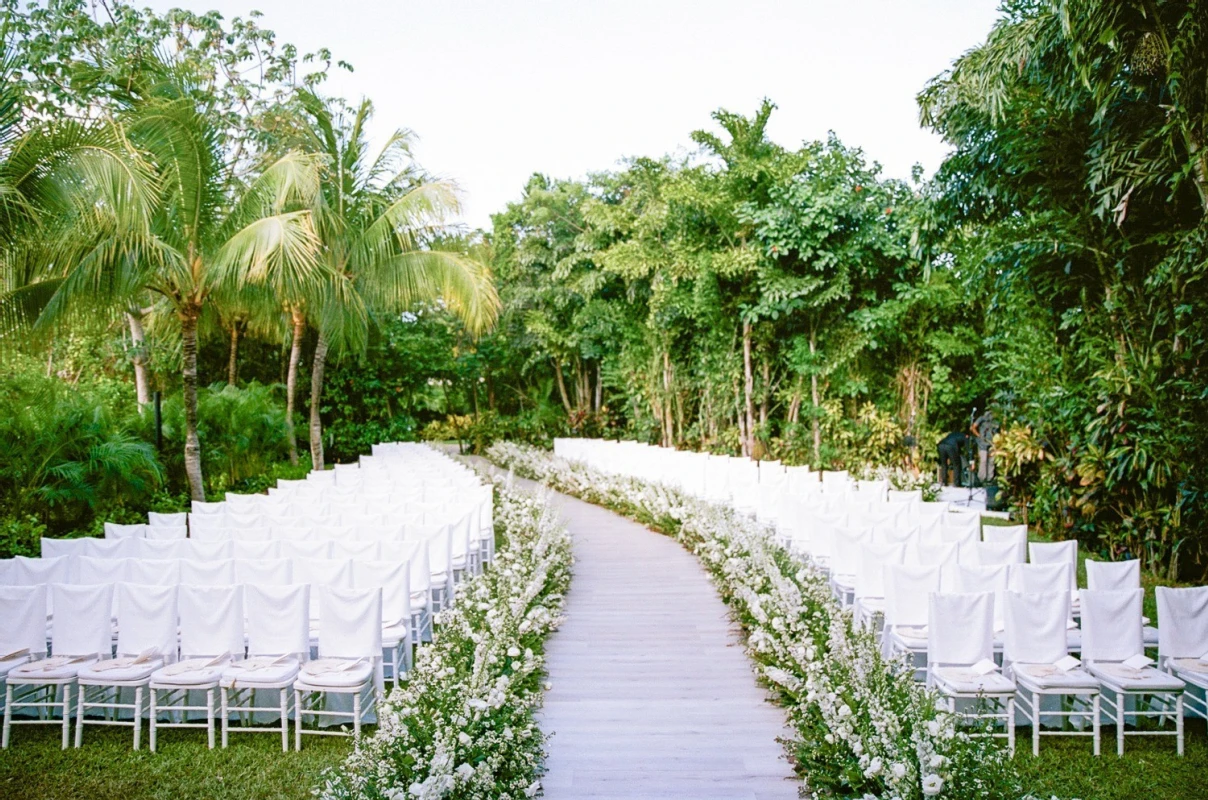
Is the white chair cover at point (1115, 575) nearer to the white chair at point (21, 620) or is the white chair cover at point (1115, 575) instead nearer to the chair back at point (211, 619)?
the chair back at point (211, 619)

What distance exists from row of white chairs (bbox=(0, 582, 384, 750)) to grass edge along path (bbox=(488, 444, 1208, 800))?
2.38m

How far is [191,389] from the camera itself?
31.9ft

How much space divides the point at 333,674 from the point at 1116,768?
4072 mm

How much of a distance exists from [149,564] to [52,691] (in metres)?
0.89

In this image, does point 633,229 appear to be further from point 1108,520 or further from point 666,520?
point 1108,520

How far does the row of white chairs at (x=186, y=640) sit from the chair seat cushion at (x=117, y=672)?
0.04 ft

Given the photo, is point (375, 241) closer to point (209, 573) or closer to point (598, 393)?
point (209, 573)

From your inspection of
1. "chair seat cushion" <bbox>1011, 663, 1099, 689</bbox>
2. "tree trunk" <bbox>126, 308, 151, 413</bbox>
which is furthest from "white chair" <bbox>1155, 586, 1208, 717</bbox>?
"tree trunk" <bbox>126, 308, 151, 413</bbox>

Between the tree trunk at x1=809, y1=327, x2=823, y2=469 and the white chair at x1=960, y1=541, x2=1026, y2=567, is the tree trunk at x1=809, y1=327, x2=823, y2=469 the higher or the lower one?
the higher one

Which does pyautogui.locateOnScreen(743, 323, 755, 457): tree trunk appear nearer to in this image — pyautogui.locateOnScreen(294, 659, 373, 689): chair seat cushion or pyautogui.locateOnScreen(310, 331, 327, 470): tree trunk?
pyautogui.locateOnScreen(310, 331, 327, 470): tree trunk

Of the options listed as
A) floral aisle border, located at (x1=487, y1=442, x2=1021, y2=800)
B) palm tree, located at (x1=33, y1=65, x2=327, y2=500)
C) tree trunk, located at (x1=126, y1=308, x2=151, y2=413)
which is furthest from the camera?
tree trunk, located at (x1=126, y1=308, x2=151, y2=413)

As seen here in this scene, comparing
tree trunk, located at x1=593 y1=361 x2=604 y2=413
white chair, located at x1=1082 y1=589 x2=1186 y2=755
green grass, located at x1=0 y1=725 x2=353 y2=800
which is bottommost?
green grass, located at x1=0 y1=725 x2=353 y2=800

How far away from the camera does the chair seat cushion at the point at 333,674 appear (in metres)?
4.41

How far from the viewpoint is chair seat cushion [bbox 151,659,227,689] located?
14.7 feet
